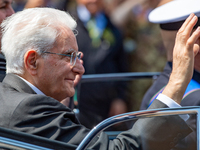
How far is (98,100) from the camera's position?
3.42 meters

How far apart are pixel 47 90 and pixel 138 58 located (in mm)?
3956

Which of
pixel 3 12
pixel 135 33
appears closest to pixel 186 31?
pixel 3 12

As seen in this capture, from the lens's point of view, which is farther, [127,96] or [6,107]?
[127,96]

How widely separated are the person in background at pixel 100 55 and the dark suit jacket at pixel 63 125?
1.52 meters

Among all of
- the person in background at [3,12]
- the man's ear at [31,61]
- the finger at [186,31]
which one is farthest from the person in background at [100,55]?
the finger at [186,31]

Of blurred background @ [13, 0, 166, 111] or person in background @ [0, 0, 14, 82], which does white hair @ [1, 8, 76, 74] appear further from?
blurred background @ [13, 0, 166, 111]

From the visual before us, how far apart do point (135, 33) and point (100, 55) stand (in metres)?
1.69

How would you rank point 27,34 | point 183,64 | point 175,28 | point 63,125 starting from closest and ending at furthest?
point 63,125, point 183,64, point 27,34, point 175,28

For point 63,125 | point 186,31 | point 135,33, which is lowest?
point 135,33

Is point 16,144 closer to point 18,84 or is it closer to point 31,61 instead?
point 18,84

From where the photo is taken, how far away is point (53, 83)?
2045 mm

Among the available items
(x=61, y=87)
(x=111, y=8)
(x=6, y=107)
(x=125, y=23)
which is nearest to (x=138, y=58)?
(x=125, y=23)

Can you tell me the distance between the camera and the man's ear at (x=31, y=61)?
198cm

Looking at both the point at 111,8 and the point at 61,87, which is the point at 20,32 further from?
the point at 111,8
